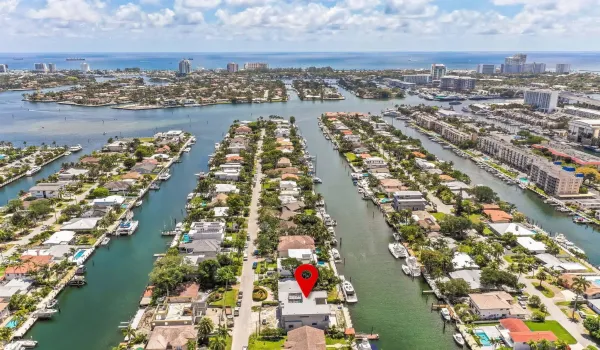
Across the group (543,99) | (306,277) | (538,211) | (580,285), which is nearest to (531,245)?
(580,285)

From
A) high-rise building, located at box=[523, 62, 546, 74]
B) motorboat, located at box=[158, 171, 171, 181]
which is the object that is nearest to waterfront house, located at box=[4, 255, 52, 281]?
motorboat, located at box=[158, 171, 171, 181]

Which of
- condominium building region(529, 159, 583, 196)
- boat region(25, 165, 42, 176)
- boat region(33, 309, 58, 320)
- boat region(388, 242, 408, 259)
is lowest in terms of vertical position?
boat region(33, 309, 58, 320)

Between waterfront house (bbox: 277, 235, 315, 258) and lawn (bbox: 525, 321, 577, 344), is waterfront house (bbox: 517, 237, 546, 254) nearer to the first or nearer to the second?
lawn (bbox: 525, 321, 577, 344)

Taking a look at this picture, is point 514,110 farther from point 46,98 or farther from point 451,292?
point 46,98

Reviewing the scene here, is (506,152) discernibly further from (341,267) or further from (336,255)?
(341,267)

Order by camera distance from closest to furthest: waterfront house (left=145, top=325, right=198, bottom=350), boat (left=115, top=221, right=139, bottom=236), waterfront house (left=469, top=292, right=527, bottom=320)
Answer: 1. waterfront house (left=145, top=325, right=198, bottom=350)
2. waterfront house (left=469, top=292, right=527, bottom=320)
3. boat (left=115, top=221, right=139, bottom=236)
